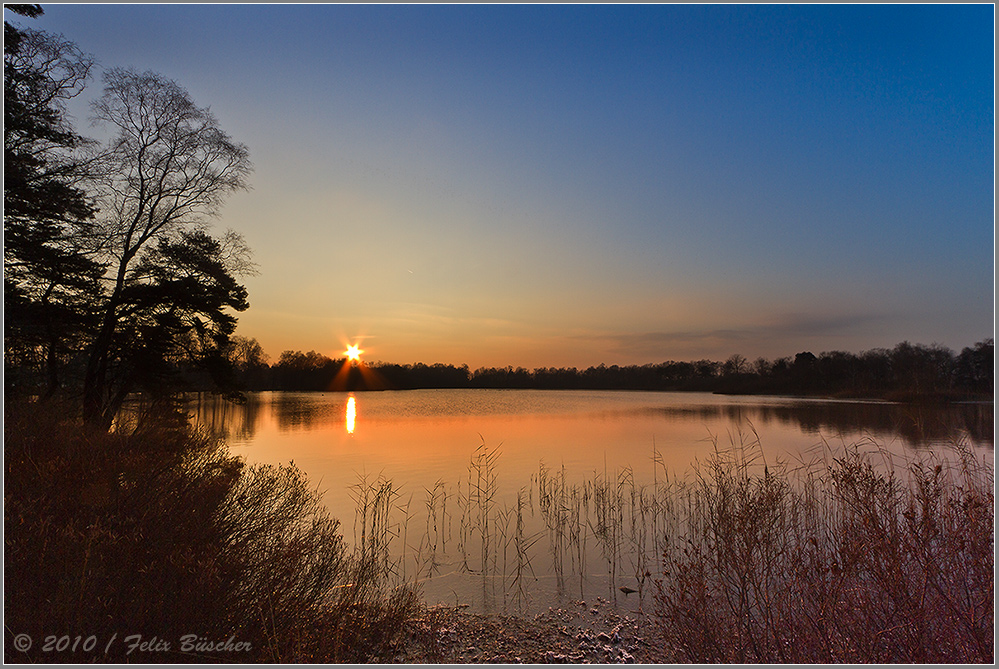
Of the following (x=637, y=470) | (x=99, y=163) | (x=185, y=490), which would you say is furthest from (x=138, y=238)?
(x=637, y=470)

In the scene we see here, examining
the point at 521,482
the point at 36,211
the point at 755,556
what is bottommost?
the point at 521,482

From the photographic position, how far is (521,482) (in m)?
17.0

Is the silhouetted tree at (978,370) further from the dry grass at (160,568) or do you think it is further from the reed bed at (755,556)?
the dry grass at (160,568)

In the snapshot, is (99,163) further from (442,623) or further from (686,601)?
(686,601)

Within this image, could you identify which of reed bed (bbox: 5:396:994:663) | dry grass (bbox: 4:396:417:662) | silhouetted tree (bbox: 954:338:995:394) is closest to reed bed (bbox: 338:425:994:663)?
reed bed (bbox: 5:396:994:663)

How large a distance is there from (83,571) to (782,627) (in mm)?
7848

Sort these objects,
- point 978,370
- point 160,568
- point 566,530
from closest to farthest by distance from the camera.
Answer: point 160,568 → point 566,530 → point 978,370

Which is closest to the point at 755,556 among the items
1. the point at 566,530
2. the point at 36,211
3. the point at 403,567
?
the point at 566,530

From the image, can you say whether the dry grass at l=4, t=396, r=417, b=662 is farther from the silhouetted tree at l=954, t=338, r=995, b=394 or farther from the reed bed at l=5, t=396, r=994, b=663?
the silhouetted tree at l=954, t=338, r=995, b=394

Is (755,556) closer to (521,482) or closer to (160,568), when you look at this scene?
(521,482)

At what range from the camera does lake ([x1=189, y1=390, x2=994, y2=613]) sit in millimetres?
9391

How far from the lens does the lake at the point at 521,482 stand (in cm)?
939

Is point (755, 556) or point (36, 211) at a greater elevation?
point (36, 211)

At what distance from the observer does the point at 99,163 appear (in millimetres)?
16984
